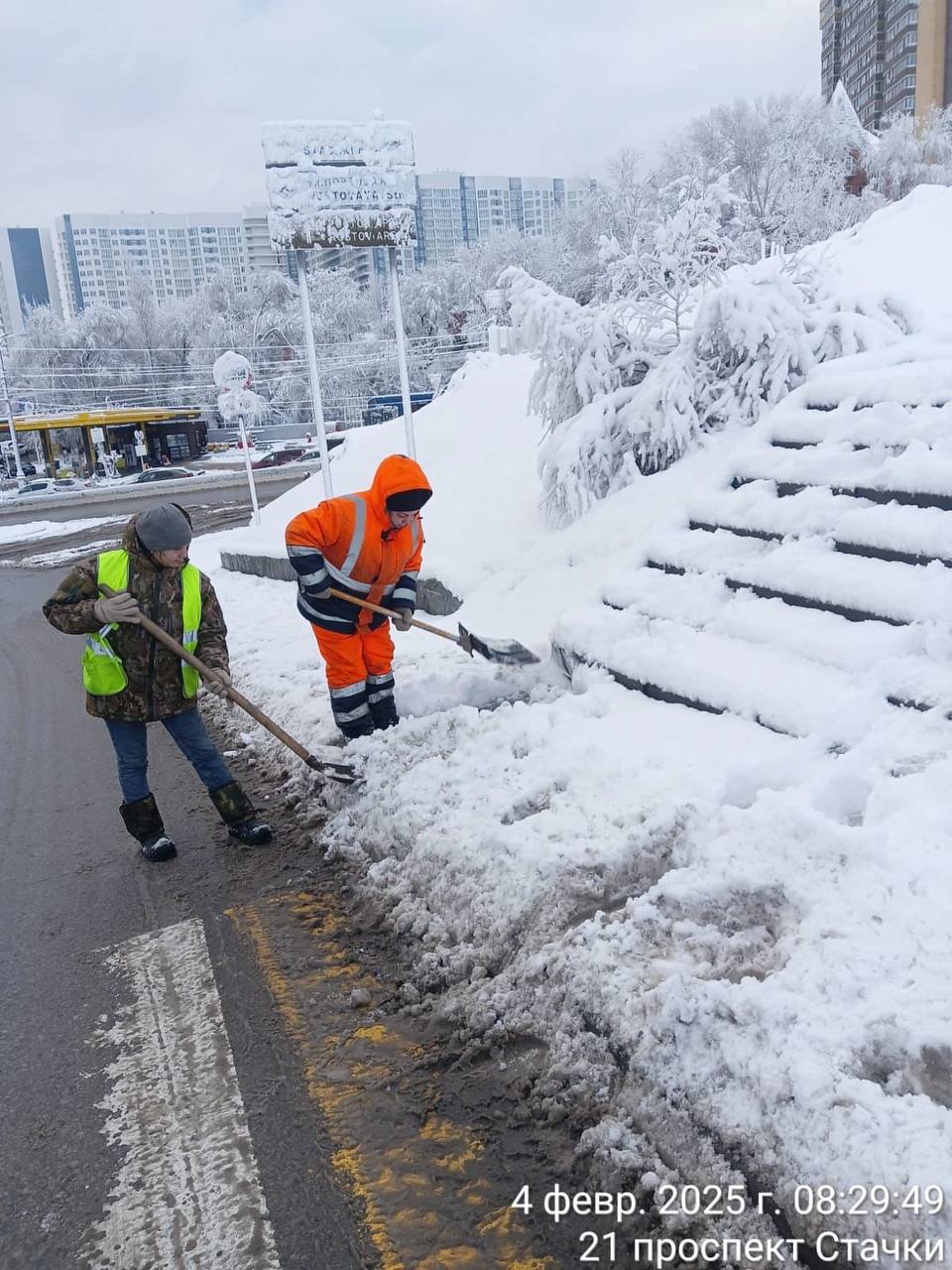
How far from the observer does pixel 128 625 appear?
13.5ft

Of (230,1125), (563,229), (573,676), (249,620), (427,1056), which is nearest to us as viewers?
(230,1125)

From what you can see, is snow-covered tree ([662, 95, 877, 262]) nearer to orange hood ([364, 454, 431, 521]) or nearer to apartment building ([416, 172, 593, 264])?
orange hood ([364, 454, 431, 521])

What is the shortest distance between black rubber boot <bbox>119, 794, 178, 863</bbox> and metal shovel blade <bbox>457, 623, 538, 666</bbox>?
2.20 metres

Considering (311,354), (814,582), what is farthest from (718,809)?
(311,354)

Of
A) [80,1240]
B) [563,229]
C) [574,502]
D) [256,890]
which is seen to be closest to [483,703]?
[256,890]

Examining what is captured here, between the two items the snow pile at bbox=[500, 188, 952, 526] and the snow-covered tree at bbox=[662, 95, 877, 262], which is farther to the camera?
the snow-covered tree at bbox=[662, 95, 877, 262]

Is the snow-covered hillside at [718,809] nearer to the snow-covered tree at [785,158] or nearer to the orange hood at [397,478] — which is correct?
the orange hood at [397,478]

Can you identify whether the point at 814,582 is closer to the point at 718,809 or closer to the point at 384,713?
the point at 718,809

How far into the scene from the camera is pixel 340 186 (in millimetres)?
9594

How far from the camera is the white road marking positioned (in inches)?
86.4

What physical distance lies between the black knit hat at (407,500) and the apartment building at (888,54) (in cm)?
7885

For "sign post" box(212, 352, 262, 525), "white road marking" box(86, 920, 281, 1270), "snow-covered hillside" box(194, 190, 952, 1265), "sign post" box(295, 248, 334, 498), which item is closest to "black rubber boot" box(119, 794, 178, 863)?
"snow-covered hillside" box(194, 190, 952, 1265)

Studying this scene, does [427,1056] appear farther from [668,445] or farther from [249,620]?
[249,620]

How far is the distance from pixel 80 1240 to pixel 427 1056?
1034mm
